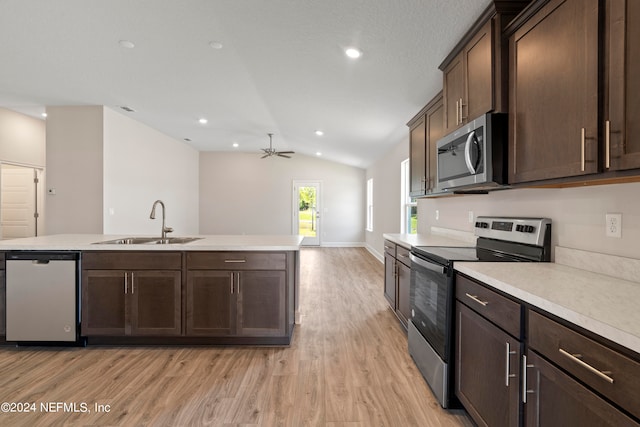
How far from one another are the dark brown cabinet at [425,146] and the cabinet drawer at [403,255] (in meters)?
0.61

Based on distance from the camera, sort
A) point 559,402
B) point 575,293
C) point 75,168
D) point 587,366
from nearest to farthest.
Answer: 1. point 587,366
2. point 559,402
3. point 575,293
4. point 75,168

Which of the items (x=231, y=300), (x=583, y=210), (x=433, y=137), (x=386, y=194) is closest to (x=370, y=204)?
(x=386, y=194)

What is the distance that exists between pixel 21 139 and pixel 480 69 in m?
7.49

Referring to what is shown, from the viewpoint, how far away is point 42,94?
4.41 metres

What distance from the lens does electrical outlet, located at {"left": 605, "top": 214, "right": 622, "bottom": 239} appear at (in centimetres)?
146

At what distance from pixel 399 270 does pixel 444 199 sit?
3.29 feet

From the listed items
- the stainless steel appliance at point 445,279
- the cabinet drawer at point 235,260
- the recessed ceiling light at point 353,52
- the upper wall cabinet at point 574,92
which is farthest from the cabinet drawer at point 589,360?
the recessed ceiling light at point 353,52

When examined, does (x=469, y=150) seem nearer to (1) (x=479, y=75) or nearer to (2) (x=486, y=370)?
(1) (x=479, y=75)

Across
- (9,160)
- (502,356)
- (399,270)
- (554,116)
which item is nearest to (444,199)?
(399,270)

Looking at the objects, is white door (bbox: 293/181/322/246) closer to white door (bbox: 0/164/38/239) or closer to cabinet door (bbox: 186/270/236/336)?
white door (bbox: 0/164/38/239)

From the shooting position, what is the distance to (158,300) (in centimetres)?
270

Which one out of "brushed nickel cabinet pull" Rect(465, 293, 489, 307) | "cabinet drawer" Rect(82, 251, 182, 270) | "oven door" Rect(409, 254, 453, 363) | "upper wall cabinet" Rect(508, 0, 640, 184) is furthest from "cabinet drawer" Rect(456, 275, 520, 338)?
"cabinet drawer" Rect(82, 251, 182, 270)

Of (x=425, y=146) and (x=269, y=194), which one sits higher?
(x=425, y=146)

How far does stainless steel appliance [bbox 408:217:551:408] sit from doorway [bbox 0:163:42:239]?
7.51 metres
